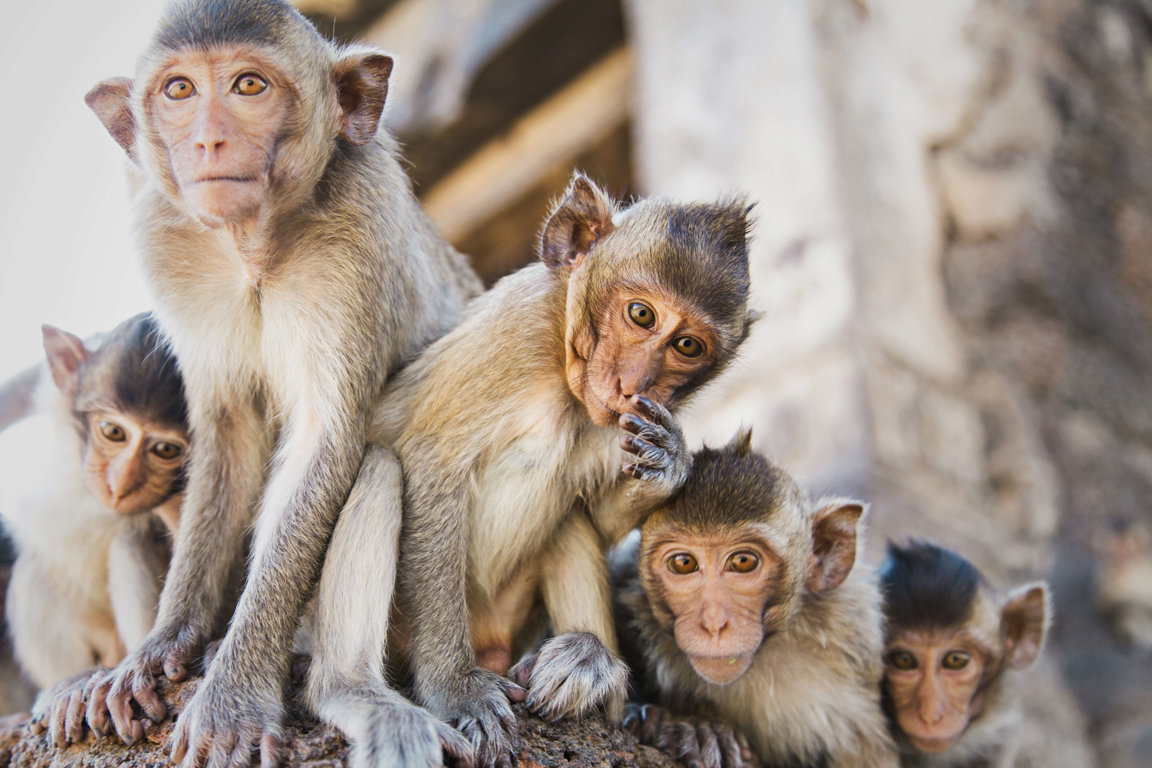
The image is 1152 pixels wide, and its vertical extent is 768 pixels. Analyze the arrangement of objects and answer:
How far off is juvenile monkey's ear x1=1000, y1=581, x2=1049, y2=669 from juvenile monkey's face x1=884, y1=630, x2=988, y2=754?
0.20 metres

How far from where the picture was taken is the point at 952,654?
3855mm

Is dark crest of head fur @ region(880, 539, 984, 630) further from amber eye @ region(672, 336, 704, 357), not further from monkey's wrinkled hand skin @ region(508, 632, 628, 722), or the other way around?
amber eye @ region(672, 336, 704, 357)

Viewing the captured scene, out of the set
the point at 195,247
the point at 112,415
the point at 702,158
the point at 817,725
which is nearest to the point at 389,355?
the point at 195,247

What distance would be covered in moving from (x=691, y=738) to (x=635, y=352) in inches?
50.9

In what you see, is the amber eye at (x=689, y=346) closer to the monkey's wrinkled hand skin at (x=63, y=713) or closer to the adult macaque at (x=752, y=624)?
the adult macaque at (x=752, y=624)

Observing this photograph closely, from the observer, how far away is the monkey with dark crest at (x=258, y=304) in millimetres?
2775

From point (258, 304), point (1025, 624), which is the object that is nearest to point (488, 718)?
point (258, 304)

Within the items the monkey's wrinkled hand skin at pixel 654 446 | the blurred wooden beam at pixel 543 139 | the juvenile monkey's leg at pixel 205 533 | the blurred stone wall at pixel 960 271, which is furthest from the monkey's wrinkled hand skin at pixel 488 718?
the blurred wooden beam at pixel 543 139

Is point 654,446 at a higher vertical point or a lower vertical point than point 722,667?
higher

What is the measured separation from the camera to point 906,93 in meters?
6.79

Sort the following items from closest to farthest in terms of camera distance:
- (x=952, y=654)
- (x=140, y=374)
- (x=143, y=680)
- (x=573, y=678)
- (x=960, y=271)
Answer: (x=143, y=680) < (x=573, y=678) < (x=140, y=374) < (x=952, y=654) < (x=960, y=271)

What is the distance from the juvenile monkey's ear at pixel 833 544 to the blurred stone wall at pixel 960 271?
1902 millimetres

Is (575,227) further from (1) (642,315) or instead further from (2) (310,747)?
(2) (310,747)

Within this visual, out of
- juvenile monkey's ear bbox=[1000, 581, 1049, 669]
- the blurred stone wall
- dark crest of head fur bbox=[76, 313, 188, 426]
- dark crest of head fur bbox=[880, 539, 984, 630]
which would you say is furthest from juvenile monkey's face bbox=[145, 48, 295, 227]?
the blurred stone wall
